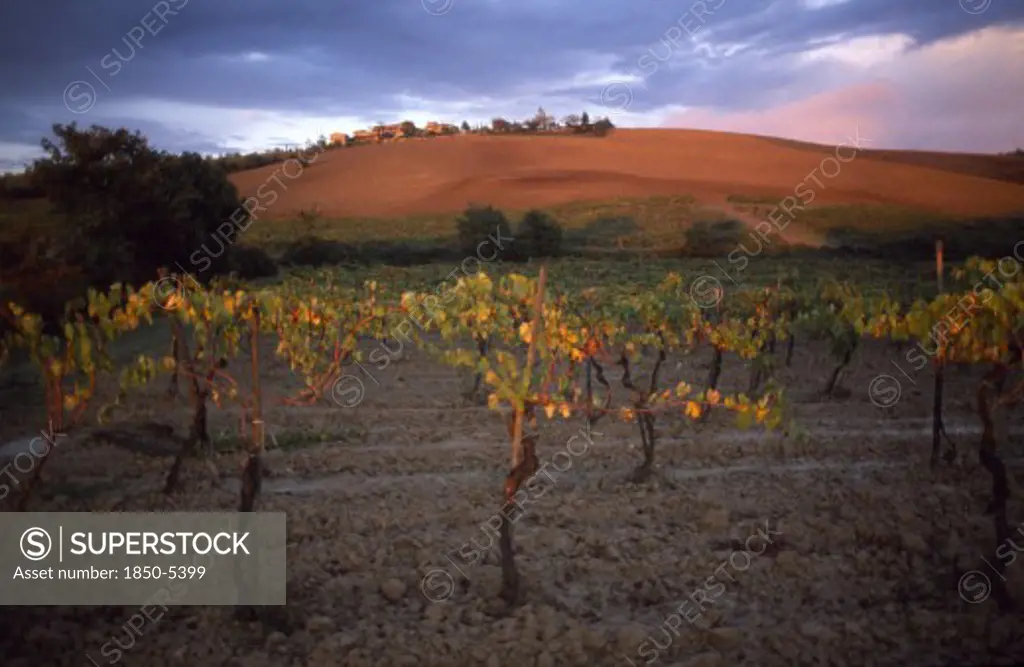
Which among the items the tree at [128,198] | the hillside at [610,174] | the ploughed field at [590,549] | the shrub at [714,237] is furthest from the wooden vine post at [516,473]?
the hillside at [610,174]

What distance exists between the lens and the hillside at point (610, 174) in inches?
722

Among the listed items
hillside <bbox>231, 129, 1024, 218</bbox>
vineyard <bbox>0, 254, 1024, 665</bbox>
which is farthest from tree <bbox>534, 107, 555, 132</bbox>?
vineyard <bbox>0, 254, 1024, 665</bbox>

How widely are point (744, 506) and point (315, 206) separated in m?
16.3

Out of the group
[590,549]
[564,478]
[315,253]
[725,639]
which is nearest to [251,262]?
[315,253]

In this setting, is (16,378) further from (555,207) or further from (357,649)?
(555,207)

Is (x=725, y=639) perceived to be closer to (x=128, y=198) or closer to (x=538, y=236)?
(x=128, y=198)

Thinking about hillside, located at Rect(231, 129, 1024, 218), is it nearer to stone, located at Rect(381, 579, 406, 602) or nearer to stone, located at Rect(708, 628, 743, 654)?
stone, located at Rect(708, 628, 743, 654)

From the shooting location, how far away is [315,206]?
762 inches

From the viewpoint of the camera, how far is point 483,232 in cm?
1911

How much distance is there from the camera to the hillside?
1834 centimetres

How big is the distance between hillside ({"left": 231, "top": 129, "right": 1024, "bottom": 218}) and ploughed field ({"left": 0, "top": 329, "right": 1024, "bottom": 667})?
12630 mm

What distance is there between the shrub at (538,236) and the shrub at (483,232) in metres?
0.39

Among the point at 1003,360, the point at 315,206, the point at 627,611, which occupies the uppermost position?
the point at 315,206

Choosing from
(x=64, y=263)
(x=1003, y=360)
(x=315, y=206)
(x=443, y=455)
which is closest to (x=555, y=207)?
(x=315, y=206)
